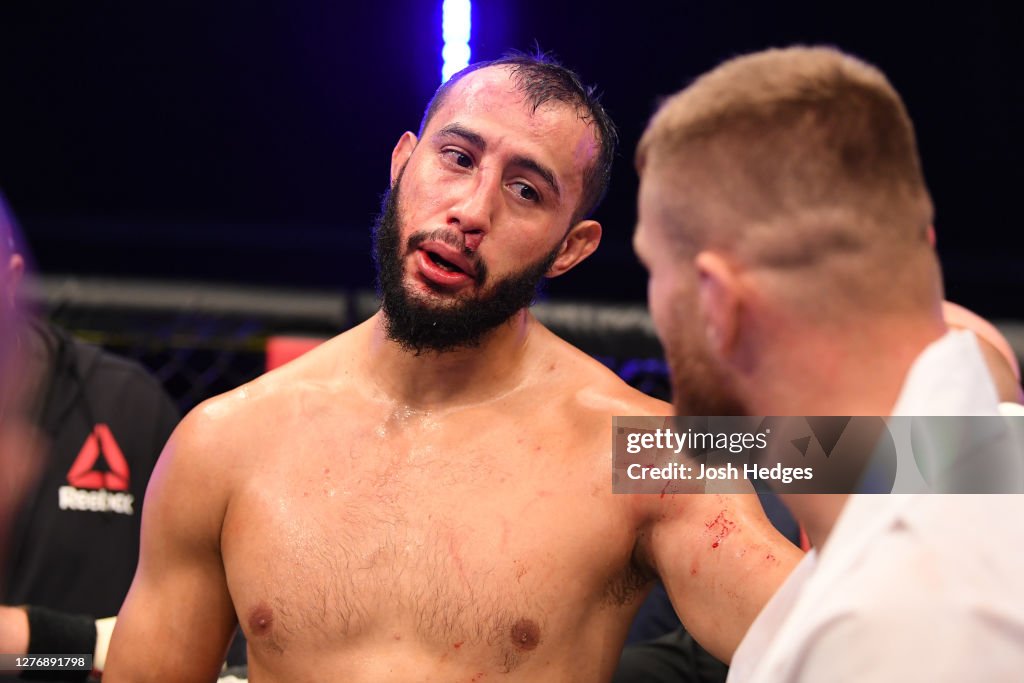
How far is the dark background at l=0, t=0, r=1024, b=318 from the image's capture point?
11.5ft

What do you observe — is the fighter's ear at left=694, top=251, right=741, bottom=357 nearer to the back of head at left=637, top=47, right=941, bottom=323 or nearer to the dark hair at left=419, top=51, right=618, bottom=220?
the back of head at left=637, top=47, right=941, bottom=323

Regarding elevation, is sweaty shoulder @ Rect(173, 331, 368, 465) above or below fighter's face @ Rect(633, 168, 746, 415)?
below

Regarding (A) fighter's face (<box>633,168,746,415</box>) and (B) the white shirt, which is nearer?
(B) the white shirt

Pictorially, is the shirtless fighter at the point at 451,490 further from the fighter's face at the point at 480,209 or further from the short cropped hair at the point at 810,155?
the short cropped hair at the point at 810,155

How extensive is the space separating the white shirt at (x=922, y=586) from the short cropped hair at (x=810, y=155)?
0.13m

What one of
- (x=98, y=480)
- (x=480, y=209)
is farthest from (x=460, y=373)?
(x=98, y=480)

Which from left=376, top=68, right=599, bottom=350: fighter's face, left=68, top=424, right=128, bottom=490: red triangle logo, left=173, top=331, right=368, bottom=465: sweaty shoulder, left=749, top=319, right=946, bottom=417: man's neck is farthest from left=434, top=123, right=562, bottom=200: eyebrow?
left=68, top=424, right=128, bottom=490: red triangle logo

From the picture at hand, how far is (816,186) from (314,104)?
117 inches

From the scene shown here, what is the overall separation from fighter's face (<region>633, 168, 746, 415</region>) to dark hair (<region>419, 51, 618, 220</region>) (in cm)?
75

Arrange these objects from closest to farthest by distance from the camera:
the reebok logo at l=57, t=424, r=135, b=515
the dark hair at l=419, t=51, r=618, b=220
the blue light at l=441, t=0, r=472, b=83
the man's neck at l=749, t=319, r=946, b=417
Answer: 1. the man's neck at l=749, t=319, r=946, b=417
2. the dark hair at l=419, t=51, r=618, b=220
3. the reebok logo at l=57, t=424, r=135, b=515
4. the blue light at l=441, t=0, r=472, b=83

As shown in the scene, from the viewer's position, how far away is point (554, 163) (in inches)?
71.9

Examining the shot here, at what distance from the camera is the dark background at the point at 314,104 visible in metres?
3.51

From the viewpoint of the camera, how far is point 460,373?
1835 millimetres

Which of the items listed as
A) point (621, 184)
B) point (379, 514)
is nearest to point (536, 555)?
point (379, 514)
